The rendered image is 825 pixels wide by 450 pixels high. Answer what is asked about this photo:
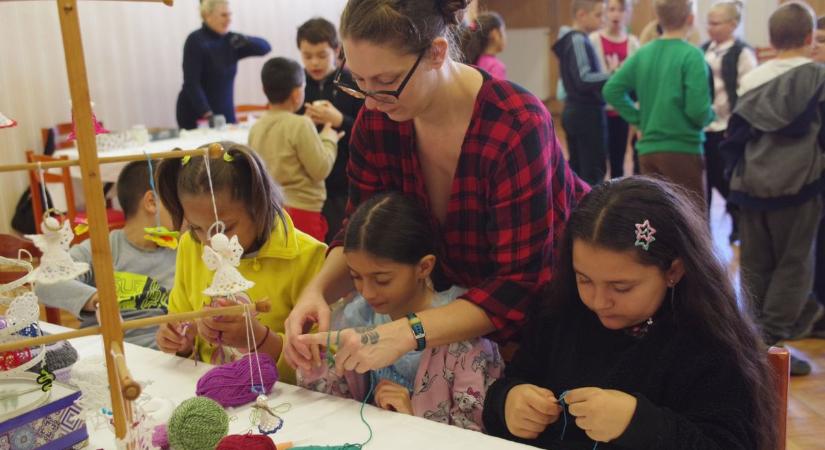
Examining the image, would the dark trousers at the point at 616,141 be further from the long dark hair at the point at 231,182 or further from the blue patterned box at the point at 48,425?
the blue patterned box at the point at 48,425

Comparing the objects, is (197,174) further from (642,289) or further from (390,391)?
(642,289)

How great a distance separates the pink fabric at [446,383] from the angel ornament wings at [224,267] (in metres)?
0.44

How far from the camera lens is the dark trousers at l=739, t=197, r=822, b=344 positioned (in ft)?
9.68

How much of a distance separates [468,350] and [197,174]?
2.11 feet

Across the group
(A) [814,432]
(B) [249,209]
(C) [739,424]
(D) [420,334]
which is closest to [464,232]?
(D) [420,334]

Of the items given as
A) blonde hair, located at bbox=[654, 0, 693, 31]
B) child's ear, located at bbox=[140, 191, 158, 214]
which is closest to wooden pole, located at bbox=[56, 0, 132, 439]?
child's ear, located at bbox=[140, 191, 158, 214]

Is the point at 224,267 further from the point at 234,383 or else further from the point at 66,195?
the point at 66,195

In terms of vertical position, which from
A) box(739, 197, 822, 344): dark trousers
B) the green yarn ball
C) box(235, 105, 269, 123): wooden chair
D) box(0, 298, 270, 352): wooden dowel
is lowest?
box(739, 197, 822, 344): dark trousers

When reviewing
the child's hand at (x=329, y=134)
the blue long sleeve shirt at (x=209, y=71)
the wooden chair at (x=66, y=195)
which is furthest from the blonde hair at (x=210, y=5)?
the child's hand at (x=329, y=134)

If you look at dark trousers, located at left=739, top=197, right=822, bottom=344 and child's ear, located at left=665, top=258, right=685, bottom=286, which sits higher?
child's ear, located at left=665, top=258, right=685, bottom=286

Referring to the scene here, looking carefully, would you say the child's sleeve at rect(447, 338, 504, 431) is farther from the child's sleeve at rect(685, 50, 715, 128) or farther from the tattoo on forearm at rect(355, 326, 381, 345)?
the child's sleeve at rect(685, 50, 715, 128)

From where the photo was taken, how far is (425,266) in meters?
1.56

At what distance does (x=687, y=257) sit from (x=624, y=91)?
2.59 metres

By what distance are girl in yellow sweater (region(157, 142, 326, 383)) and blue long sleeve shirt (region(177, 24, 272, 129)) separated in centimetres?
329
